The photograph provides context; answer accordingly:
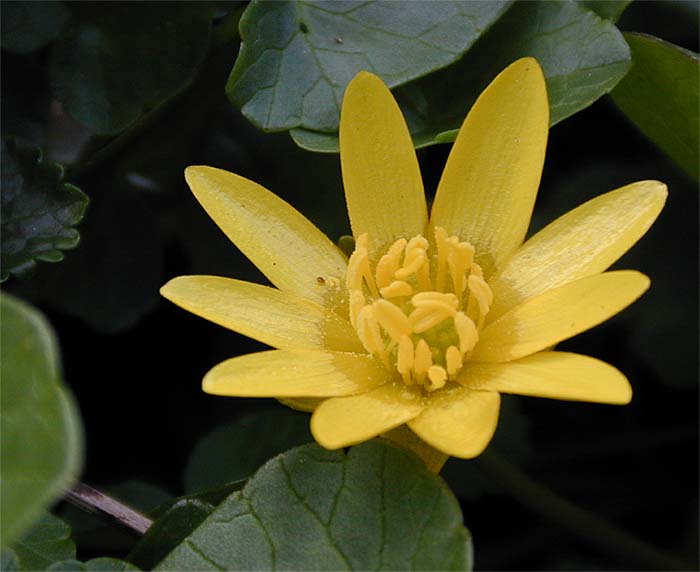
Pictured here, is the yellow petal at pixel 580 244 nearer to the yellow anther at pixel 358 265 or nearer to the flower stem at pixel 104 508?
the yellow anther at pixel 358 265

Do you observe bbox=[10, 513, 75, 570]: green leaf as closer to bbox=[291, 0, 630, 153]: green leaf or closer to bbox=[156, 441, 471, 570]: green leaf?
bbox=[156, 441, 471, 570]: green leaf

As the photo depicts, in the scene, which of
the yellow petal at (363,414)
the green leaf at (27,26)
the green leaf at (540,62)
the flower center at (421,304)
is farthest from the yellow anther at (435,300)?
the green leaf at (27,26)

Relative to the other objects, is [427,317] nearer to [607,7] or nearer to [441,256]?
[441,256]

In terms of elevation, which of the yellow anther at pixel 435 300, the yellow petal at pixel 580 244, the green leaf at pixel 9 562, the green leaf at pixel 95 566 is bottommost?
the green leaf at pixel 9 562

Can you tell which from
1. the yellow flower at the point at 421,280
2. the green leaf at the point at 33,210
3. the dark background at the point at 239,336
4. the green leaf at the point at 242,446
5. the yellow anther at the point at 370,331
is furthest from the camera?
the dark background at the point at 239,336

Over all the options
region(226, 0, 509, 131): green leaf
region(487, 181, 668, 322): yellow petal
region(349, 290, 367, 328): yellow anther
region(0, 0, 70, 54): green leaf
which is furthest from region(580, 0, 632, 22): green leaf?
region(0, 0, 70, 54): green leaf

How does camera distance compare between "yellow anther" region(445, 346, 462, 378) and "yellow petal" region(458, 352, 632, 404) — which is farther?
"yellow anther" region(445, 346, 462, 378)
